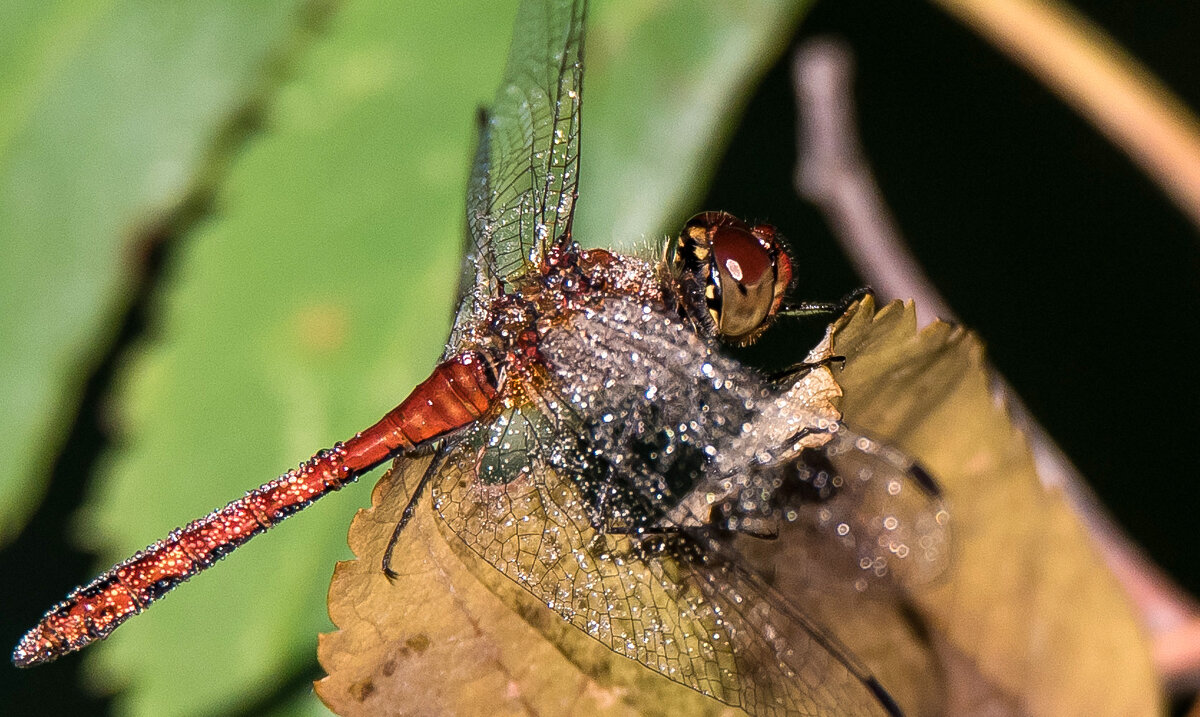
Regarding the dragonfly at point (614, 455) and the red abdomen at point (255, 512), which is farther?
the red abdomen at point (255, 512)

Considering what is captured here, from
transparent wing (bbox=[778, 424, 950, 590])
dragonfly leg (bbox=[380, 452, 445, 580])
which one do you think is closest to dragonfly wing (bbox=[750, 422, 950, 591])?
transparent wing (bbox=[778, 424, 950, 590])

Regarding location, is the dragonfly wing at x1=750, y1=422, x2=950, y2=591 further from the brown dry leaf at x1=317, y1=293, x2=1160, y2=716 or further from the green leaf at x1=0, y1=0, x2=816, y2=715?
the green leaf at x1=0, y1=0, x2=816, y2=715

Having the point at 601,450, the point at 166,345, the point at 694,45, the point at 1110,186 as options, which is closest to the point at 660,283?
the point at 601,450

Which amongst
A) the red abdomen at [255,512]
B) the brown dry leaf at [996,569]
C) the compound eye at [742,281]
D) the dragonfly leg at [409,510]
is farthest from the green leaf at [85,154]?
the brown dry leaf at [996,569]

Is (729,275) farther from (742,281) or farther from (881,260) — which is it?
(881,260)

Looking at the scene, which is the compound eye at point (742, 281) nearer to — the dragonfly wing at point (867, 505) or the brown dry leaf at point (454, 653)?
the dragonfly wing at point (867, 505)
